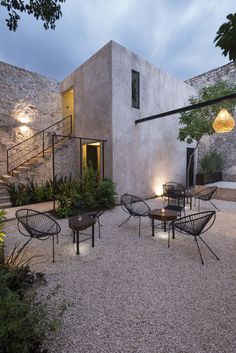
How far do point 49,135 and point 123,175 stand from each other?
4.67 meters

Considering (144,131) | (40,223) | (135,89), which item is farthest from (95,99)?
(40,223)

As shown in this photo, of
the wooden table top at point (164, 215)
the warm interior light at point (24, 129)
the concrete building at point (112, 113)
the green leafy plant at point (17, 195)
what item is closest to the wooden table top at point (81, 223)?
the wooden table top at point (164, 215)

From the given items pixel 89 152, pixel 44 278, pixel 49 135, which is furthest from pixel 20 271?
pixel 49 135

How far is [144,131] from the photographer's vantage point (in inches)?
303

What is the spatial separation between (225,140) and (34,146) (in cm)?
1051

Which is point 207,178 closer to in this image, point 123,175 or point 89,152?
point 123,175

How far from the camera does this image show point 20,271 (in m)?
2.44

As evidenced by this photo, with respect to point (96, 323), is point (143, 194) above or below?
above

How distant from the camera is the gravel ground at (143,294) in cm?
175

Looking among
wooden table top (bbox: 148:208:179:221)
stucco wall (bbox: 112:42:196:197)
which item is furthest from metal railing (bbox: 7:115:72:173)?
wooden table top (bbox: 148:208:179:221)

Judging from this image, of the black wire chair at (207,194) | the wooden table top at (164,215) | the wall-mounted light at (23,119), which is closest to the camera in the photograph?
the wooden table top at (164,215)

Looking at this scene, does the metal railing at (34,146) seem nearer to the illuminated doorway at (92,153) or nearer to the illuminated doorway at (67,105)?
the illuminated doorway at (67,105)

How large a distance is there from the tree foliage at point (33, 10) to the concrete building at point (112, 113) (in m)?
4.11

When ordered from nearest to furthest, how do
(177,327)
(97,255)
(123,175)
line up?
(177,327), (97,255), (123,175)
